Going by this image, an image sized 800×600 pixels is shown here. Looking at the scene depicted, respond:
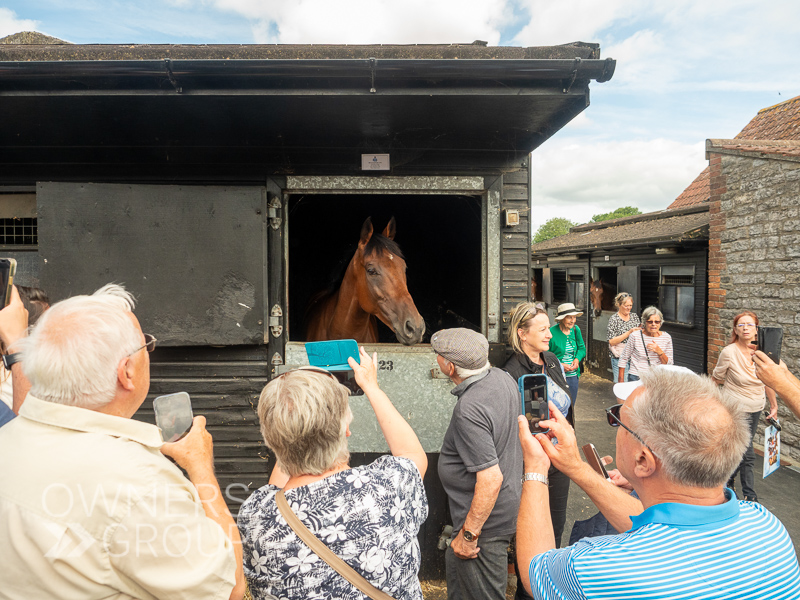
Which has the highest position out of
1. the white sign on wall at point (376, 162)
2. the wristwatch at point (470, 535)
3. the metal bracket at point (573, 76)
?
the metal bracket at point (573, 76)

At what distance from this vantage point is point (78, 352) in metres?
1.13

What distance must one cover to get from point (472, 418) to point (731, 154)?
20.7 feet

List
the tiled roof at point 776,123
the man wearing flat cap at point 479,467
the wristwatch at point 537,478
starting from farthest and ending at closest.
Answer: the tiled roof at point 776,123
the man wearing flat cap at point 479,467
the wristwatch at point 537,478

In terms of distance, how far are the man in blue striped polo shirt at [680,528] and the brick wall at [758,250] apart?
5.52 m

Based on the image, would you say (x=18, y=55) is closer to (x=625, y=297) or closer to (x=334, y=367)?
(x=334, y=367)

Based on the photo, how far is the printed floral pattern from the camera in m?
1.22

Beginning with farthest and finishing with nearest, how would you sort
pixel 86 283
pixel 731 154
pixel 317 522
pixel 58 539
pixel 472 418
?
pixel 731 154, pixel 86 283, pixel 472 418, pixel 317 522, pixel 58 539

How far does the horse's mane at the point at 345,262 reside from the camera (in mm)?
3924

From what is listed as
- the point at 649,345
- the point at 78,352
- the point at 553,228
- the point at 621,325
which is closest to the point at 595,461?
the point at 78,352

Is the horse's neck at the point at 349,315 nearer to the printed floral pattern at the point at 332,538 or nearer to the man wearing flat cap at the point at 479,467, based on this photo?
the man wearing flat cap at the point at 479,467

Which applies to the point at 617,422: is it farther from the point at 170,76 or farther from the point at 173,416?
the point at 170,76

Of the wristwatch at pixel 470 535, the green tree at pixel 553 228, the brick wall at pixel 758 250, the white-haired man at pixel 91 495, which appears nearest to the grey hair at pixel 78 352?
the white-haired man at pixel 91 495

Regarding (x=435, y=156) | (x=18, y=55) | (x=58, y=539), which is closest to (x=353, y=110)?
(x=435, y=156)

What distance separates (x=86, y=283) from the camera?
9.85 ft
